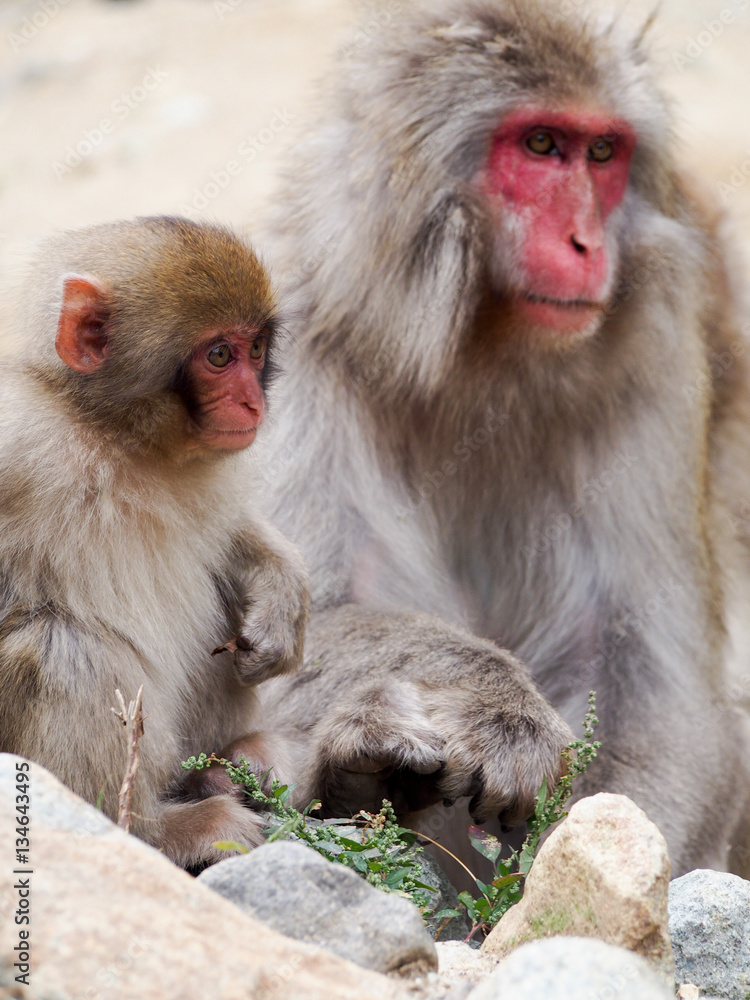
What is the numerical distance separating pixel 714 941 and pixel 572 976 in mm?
991

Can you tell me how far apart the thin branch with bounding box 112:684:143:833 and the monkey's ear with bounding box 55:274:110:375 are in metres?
0.73

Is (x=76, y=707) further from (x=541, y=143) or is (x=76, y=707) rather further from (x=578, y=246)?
(x=541, y=143)

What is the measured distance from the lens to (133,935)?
1922mm

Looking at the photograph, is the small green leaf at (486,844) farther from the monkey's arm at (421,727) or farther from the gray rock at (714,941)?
the gray rock at (714,941)

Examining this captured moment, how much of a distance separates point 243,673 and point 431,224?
1561 millimetres

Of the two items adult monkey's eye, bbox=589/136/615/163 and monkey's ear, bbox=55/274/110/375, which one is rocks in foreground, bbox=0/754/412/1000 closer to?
monkey's ear, bbox=55/274/110/375

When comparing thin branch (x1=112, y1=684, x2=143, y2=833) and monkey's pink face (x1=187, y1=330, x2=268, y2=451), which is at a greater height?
monkey's pink face (x1=187, y1=330, x2=268, y2=451)

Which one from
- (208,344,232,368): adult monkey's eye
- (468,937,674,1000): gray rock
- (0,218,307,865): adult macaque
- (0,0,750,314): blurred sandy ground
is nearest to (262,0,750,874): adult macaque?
(0,218,307,865): adult macaque

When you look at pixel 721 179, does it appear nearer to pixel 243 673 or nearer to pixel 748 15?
pixel 748 15

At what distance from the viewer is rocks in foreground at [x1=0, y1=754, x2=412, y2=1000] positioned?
6.07ft

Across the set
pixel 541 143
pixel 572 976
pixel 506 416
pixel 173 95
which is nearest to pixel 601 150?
pixel 541 143

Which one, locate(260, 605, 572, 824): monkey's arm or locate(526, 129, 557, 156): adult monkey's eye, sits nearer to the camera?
locate(260, 605, 572, 824): monkey's arm

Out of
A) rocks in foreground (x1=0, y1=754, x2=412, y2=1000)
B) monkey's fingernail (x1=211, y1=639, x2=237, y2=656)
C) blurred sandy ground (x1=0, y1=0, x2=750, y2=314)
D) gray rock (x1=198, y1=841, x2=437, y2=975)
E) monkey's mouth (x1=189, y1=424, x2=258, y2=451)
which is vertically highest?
monkey's mouth (x1=189, y1=424, x2=258, y2=451)

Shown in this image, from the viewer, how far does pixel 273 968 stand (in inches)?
75.7
